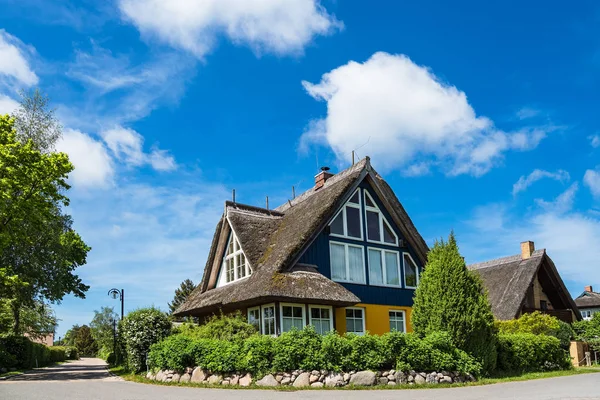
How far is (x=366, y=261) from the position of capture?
25734 mm

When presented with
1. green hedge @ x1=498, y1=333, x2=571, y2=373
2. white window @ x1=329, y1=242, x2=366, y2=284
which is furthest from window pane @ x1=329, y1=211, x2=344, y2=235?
green hedge @ x1=498, y1=333, x2=571, y2=373

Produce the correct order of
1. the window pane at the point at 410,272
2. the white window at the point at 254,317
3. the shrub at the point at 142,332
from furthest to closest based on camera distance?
the window pane at the point at 410,272 → the shrub at the point at 142,332 → the white window at the point at 254,317

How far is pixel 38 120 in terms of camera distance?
1335 inches

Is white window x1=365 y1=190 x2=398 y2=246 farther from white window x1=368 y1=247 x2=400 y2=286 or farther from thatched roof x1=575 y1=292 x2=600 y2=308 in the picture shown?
thatched roof x1=575 y1=292 x2=600 y2=308

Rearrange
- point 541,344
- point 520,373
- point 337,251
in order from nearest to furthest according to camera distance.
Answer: point 520,373
point 541,344
point 337,251

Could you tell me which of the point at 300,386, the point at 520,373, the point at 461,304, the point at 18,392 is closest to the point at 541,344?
the point at 520,373

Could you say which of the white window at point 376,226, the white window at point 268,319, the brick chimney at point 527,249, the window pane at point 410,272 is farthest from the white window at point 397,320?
the brick chimney at point 527,249

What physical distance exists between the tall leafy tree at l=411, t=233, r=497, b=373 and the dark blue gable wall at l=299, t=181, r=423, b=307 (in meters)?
4.77

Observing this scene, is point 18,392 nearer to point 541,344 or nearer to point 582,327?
point 541,344

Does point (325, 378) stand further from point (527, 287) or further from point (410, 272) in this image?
point (527, 287)

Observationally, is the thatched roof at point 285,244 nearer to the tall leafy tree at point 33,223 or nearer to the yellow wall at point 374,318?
the yellow wall at point 374,318

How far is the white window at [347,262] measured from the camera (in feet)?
80.8

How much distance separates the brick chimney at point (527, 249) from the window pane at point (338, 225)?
1954 centimetres

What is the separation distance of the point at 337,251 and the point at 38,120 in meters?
21.2
